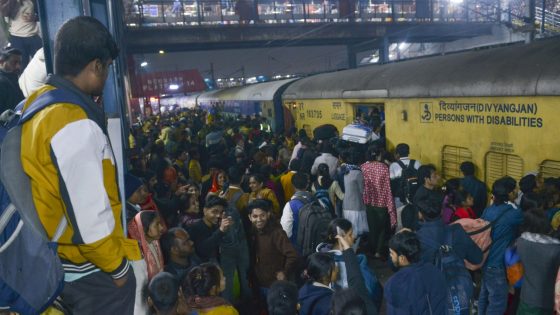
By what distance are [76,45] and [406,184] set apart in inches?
213

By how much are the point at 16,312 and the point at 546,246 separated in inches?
143

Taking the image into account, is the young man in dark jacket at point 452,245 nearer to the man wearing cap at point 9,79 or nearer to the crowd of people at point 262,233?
the crowd of people at point 262,233

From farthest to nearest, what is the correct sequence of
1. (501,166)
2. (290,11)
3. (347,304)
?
(290,11) → (501,166) → (347,304)

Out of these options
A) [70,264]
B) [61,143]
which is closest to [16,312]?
[70,264]

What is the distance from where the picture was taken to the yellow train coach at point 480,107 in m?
5.57

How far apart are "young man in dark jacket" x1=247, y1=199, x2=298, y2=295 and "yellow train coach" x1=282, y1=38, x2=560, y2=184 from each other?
11.7ft

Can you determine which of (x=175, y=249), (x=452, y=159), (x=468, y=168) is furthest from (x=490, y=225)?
(x=452, y=159)

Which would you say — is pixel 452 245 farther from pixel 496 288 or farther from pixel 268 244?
pixel 268 244

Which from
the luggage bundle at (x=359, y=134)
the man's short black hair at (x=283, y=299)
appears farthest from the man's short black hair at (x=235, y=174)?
the luggage bundle at (x=359, y=134)

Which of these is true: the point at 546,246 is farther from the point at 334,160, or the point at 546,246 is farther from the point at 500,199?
the point at 334,160

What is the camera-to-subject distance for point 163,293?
9.02ft

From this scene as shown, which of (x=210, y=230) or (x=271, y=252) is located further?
(x=210, y=230)

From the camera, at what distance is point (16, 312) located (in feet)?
6.54

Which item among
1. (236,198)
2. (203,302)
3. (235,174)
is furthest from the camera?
(235,174)
